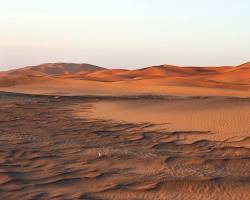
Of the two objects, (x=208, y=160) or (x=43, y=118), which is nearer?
(x=208, y=160)

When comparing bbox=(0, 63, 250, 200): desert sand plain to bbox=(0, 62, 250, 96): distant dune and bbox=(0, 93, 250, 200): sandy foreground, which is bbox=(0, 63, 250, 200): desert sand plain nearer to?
bbox=(0, 93, 250, 200): sandy foreground

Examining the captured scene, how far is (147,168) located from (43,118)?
256 inches

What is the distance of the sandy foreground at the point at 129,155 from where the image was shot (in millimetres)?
5518

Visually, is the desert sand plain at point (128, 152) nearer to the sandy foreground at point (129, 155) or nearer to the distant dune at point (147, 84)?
the sandy foreground at point (129, 155)

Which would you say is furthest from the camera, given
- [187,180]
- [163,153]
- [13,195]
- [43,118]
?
[43,118]

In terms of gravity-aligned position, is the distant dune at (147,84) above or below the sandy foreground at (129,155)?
above

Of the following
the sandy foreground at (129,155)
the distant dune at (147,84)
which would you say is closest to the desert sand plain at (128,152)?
the sandy foreground at (129,155)

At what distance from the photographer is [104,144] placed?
27.9 feet

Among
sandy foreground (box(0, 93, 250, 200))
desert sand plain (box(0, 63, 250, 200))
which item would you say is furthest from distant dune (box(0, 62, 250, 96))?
sandy foreground (box(0, 93, 250, 200))

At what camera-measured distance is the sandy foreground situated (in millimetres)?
5518

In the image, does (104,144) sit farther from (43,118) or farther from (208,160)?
(43,118)

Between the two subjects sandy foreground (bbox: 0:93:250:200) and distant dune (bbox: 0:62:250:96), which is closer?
sandy foreground (bbox: 0:93:250:200)

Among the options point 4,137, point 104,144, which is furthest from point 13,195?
point 4,137

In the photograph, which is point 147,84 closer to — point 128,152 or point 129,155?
point 128,152
